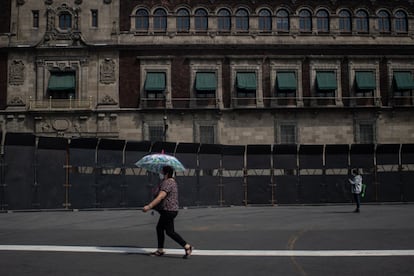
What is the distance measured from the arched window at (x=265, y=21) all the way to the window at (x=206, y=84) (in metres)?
5.47

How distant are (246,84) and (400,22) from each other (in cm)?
1375

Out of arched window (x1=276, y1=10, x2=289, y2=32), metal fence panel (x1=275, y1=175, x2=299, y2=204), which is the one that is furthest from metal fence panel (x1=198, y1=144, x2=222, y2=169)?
arched window (x1=276, y1=10, x2=289, y2=32)

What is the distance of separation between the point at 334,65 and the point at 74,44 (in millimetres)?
20249

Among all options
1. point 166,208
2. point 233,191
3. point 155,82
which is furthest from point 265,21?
point 166,208

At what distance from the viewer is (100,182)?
21062mm

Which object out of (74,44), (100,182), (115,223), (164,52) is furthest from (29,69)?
(115,223)

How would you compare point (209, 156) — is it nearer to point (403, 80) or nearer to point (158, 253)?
point (158, 253)

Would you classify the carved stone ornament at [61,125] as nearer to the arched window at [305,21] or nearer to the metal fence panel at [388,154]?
the arched window at [305,21]

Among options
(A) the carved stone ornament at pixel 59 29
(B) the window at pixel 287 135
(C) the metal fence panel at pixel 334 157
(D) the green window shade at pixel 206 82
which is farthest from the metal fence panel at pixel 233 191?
(A) the carved stone ornament at pixel 59 29

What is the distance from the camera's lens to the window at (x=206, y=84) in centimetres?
3628

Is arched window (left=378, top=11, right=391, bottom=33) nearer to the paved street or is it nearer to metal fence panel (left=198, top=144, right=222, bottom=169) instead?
metal fence panel (left=198, top=144, right=222, bottom=169)

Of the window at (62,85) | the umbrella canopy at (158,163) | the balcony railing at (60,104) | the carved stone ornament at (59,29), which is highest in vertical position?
the carved stone ornament at (59,29)

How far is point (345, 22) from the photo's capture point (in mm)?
38219

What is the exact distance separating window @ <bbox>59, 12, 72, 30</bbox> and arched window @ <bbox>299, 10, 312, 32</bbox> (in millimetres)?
18090
